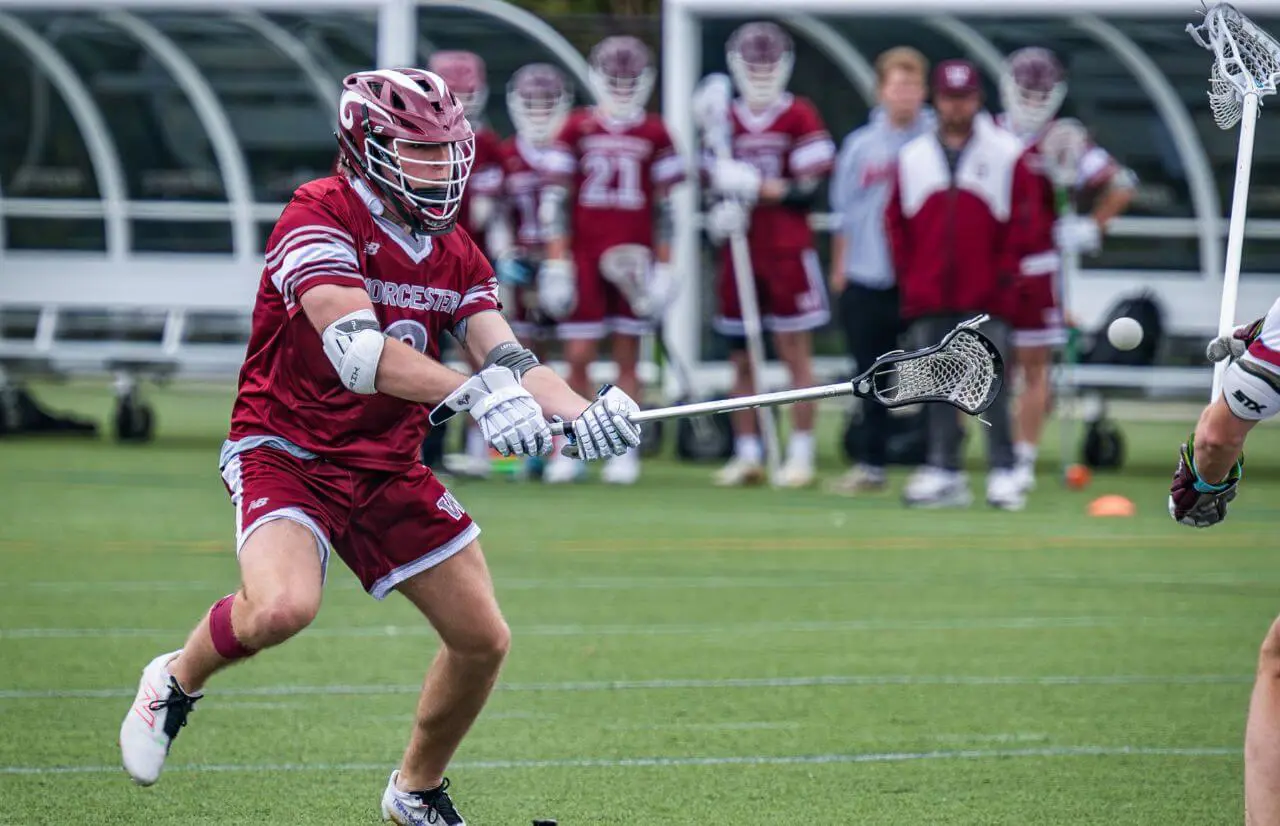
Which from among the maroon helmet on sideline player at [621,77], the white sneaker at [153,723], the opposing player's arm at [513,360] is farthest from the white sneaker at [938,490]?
the white sneaker at [153,723]

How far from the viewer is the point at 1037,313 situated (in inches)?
547

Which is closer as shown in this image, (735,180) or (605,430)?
(605,430)

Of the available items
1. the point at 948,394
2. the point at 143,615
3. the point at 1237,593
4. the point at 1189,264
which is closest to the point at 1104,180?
the point at 1189,264

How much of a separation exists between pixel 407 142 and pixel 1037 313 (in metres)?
8.83

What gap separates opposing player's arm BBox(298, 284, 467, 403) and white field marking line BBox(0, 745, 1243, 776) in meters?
1.60

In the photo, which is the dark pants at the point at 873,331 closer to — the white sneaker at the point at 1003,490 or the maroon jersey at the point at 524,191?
the white sneaker at the point at 1003,490

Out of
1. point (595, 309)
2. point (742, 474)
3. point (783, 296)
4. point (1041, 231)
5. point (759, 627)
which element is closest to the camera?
point (759, 627)

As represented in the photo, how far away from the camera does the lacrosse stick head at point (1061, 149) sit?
14156 mm

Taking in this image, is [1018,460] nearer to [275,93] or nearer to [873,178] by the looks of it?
[873,178]

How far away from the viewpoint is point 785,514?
1326cm

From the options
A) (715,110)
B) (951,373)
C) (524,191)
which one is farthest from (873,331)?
(951,373)

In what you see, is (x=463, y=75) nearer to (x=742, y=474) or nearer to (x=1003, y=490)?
(x=742, y=474)

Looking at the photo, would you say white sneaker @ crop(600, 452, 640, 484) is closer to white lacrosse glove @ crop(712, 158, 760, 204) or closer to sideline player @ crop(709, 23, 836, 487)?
sideline player @ crop(709, 23, 836, 487)

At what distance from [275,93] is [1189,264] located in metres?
7.64
